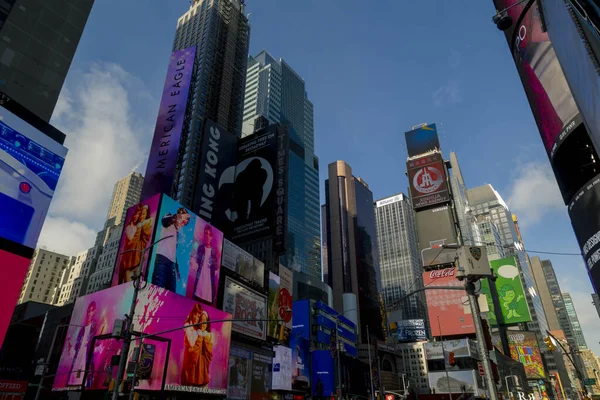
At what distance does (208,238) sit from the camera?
4634 centimetres

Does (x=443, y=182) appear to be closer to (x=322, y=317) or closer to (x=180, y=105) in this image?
(x=322, y=317)

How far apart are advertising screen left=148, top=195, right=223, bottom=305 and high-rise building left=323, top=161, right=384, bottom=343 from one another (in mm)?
111562

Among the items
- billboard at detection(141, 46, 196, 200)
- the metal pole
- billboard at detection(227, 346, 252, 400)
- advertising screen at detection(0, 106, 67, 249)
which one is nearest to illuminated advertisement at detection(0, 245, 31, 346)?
advertising screen at detection(0, 106, 67, 249)

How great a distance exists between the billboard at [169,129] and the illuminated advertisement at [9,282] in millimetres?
20238

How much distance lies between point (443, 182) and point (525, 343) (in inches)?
2696

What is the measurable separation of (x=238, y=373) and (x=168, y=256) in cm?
1865

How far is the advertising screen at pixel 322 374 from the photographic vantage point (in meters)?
71.9

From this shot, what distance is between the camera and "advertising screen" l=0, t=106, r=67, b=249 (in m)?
28.4

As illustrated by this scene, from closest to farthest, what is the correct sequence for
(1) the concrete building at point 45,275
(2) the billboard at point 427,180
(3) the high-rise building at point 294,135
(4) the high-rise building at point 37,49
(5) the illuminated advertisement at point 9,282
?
(5) the illuminated advertisement at point 9,282
(4) the high-rise building at point 37,49
(2) the billboard at point 427,180
(3) the high-rise building at point 294,135
(1) the concrete building at point 45,275

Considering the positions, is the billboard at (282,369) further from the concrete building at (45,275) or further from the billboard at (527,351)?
the concrete building at (45,275)

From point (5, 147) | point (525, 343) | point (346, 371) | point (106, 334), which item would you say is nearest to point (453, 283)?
point (346, 371)

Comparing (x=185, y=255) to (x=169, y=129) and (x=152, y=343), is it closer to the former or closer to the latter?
(x=152, y=343)

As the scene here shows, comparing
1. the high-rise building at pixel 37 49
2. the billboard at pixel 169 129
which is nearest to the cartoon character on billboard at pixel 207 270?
the billboard at pixel 169 129

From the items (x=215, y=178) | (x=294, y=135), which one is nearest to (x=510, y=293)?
(x=294, y=135)
